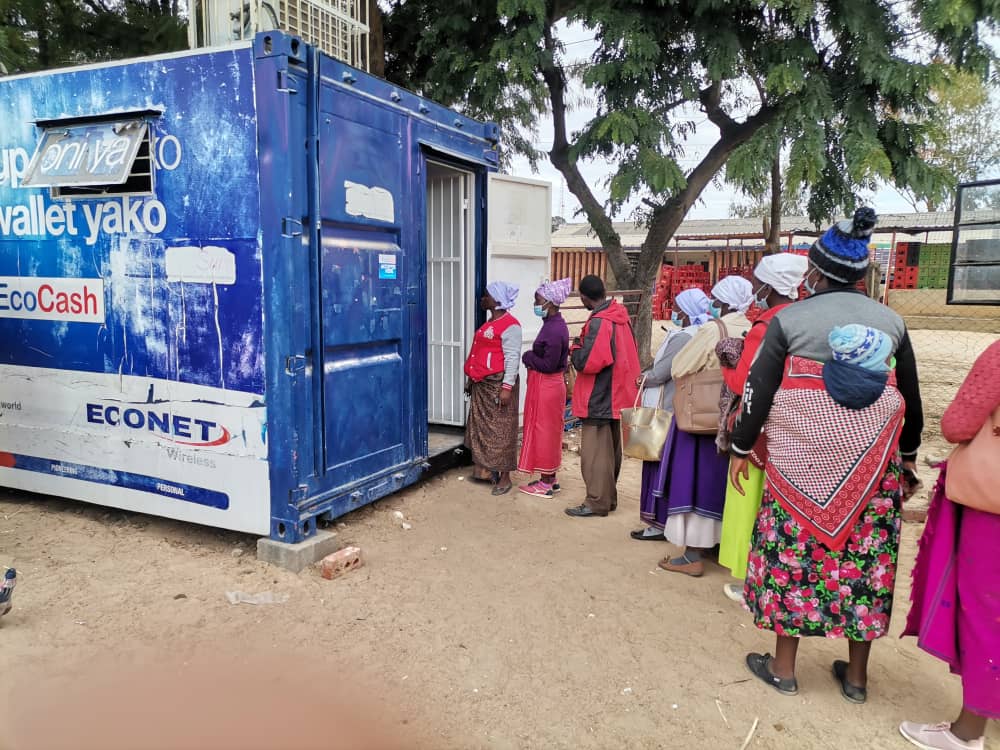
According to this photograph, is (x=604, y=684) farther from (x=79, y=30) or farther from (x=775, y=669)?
(x=79, y=30)

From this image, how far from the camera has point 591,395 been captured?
4.80 m

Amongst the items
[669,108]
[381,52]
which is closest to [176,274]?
[381,52]

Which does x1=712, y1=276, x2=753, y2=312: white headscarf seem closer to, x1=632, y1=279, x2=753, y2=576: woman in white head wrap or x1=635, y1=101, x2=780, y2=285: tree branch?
x1=632, y1=279, x2=753, y2=576: woman in white head wrap

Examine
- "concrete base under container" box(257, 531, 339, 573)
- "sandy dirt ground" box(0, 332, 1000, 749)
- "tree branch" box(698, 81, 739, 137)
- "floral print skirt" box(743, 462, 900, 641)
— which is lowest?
"sandy dirt ground" box(0, 332, 1000, 749)

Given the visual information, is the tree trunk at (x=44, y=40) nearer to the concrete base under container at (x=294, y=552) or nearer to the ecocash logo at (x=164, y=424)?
the ecocash logo at (x=164, y=424)

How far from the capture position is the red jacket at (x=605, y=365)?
472 centimetres

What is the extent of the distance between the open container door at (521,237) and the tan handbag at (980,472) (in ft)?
12.5

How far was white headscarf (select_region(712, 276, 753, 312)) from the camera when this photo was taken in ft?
12.7

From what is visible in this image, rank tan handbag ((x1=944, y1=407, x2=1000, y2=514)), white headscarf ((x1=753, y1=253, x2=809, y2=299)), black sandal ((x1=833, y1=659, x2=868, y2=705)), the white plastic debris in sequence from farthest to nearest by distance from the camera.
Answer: the white plastic debris → white headscarf ((x1=753, y1=253, x2=809, y2=299)) → black sandal ((x1=833, y1=659, x2=868, y2=705)) → tan handbag ((x1=944, y1=407, x2=1000, y2=514))

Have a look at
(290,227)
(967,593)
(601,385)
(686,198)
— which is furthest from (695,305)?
(686,198)

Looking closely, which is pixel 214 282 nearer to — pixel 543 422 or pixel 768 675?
pixel 543 422

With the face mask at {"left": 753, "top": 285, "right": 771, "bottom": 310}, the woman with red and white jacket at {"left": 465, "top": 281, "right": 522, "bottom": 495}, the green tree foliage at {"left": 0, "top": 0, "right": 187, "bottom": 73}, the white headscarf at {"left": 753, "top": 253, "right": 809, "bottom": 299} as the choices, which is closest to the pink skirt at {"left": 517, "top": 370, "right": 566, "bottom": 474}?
the woman with red and white jacket at {"left": 465, "top": 281, "right": 522, "bottom": 495}

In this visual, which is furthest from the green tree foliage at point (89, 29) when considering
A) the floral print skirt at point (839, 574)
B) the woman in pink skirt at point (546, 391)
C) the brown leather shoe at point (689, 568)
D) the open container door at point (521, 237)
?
the floral print skirt at point (839, 574)

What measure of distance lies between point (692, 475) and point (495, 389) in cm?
185
